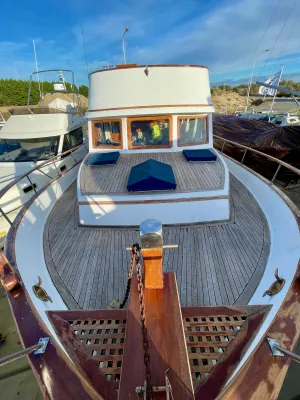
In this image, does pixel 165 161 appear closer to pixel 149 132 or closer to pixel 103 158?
pixel 149 132

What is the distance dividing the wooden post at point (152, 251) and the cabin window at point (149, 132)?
3.87 metres

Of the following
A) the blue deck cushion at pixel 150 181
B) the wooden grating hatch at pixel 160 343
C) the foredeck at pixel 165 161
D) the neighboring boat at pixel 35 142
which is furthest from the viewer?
the neighboring boat at pixel 35 142

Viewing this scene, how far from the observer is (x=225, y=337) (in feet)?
6.75

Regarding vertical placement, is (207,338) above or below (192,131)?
below

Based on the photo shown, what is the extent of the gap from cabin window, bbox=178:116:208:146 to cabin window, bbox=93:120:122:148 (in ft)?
4.77

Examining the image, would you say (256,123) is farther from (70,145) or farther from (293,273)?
(293,273)

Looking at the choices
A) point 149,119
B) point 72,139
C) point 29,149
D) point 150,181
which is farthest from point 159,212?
point 72,139

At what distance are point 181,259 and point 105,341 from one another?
1688 millimetres

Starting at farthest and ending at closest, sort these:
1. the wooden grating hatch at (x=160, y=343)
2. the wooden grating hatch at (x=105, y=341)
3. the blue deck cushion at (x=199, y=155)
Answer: the blue deck cushion at (x=199, y=155), the wooden grating hatch at (x=105, y=341), the wooden grating hatch at (x=160, y=343)

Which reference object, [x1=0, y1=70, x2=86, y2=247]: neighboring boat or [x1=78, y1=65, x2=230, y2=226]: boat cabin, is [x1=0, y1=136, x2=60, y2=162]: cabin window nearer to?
[x1=0, y1=70, x2=86, y2=247]: neighboring boat

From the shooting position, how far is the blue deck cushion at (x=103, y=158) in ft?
17.0

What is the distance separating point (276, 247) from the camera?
3.39 meters

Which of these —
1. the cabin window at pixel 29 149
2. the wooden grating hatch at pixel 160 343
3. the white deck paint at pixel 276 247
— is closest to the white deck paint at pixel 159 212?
the white deck paint at pixel 276 247

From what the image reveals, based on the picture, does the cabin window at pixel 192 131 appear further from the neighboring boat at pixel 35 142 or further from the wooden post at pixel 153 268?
the wooden post at pixel 153 268
